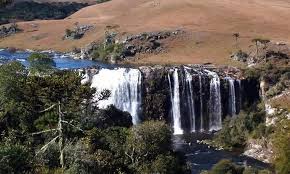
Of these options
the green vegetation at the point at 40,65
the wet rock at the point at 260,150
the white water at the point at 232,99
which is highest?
the green vegetation at the point at 40,65

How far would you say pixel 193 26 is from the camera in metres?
160

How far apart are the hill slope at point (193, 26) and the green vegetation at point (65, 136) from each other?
237 feet

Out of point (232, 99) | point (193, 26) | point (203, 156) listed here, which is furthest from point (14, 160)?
point (193, 26)

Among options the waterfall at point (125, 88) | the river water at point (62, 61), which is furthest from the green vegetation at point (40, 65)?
the river water at point (62, 61)

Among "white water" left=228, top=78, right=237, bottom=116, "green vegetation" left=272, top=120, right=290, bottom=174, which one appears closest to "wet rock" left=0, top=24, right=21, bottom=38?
"white water" left=228, top=78, right=237, bottom=116

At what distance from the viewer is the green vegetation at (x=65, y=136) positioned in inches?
1732

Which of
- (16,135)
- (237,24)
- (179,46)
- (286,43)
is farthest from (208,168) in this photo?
(237,24)

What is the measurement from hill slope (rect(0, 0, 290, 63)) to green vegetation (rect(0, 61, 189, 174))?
7228cm

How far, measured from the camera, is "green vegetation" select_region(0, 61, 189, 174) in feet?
144

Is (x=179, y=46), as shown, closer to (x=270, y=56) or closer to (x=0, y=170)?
(x=270, y=56)

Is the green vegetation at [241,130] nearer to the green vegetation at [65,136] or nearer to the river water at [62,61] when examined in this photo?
the green vegetation at [65,136]

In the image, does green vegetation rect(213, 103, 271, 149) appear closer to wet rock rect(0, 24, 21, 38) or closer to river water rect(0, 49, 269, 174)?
river water rect(0, 49, 269, 174)

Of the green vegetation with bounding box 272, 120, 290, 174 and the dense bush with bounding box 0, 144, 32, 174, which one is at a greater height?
the dense bush with bounding box 0, 144, 32, 174

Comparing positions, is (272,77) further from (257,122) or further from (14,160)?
(14,160)
